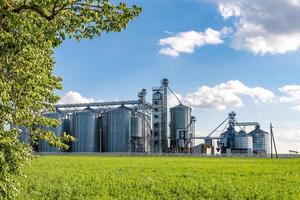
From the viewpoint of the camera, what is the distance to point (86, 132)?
422 feet

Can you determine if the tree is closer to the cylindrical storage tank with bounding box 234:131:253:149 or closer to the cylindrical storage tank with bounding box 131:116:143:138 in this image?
the cylindrical storage tank with bounding box 131:116:143:138

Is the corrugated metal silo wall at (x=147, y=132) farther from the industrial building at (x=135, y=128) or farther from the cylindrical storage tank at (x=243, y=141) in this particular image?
the cylindrical storage tank at (x=243, y=141)

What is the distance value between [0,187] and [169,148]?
407ft

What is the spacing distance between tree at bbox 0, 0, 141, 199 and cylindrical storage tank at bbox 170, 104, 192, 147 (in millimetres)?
124248

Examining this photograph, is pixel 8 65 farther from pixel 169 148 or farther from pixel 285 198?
pixel 169 148

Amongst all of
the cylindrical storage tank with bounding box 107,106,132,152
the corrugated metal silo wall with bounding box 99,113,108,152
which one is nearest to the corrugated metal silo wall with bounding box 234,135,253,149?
the cylindrical storage tank with bounding box 107,106,132,152

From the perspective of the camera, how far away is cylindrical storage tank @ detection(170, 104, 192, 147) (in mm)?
138250

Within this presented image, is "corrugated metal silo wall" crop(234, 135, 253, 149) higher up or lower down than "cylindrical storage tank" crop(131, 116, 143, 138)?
lower down

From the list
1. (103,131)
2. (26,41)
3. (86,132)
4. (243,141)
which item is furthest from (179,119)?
(26,41)

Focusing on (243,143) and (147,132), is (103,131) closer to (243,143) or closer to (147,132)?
(147,132)

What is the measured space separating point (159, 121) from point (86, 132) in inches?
852

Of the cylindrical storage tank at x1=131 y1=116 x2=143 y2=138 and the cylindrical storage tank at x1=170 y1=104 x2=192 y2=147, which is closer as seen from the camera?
the cylindrical storage tank at x1=131 y1=116 x2=143 y2=138

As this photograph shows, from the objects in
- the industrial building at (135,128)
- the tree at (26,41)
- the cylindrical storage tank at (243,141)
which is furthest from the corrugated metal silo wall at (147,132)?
the tree at (26,41)

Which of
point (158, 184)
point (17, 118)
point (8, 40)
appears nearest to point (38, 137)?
point (17, 118)
